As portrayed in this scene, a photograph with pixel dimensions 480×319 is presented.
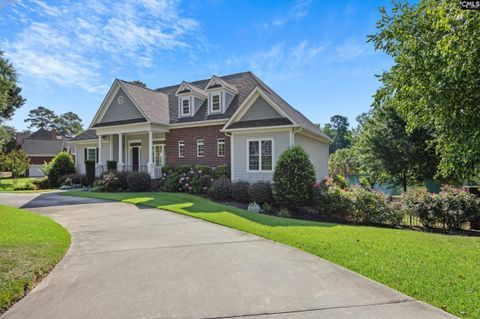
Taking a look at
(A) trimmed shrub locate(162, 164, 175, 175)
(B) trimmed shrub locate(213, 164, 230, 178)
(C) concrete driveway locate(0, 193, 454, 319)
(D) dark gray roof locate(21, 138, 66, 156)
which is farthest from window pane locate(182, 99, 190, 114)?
(D) dark gray roof locate(21, 138, 66, 156)

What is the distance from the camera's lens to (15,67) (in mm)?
27547

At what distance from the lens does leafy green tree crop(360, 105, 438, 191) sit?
18688mm

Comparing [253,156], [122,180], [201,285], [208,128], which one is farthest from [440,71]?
[122,180]

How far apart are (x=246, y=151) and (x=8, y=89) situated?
1487 centimetres

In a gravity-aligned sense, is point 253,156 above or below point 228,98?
below

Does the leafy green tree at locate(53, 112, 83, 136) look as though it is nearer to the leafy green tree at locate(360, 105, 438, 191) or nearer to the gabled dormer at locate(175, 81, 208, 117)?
the gabled dormer at locate(175, 81, 208, 117)

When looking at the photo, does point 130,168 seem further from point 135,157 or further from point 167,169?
point 167,169

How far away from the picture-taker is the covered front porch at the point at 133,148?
20562mm

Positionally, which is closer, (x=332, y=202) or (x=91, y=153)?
(x=332, y=202)

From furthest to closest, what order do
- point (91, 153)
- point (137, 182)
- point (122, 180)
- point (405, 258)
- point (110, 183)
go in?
point (91, 153) < point (122, 180) < point (110, 183) < point (137, 182) < point (405, 258)

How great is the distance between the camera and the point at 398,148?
1911cm

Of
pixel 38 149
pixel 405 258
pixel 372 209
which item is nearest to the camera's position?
pixel 405 258

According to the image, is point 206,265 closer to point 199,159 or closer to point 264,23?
point 264,23

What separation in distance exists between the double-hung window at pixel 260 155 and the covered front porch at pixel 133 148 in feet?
24.6
